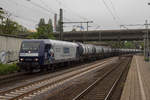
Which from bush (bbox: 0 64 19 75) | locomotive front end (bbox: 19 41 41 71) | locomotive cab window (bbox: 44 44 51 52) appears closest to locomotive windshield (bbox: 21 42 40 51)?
locomotive front end (bbox: 19 41 41 71)

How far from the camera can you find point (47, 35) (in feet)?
143

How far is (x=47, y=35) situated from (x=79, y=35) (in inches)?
1009

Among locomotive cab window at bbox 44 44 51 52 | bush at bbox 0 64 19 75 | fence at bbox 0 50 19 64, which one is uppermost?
locomotive cab window at bbox 44 44 51 52

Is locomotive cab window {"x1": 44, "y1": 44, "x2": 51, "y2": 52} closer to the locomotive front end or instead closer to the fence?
the locomotive front end

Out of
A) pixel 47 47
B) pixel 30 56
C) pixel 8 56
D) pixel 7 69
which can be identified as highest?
pixel 47 47

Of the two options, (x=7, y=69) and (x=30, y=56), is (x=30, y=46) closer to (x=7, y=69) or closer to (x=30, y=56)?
(x=30, y=56)

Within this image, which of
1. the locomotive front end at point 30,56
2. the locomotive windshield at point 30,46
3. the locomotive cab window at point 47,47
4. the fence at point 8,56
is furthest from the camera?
the fence at point 8,56

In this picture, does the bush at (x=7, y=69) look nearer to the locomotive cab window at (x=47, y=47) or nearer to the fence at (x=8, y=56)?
the fence at (x=8, y=56)

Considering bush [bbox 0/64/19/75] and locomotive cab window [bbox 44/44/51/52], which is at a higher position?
locomotive cab window [bbox 44/44/51/52]

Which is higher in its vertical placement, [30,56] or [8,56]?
[30,56]

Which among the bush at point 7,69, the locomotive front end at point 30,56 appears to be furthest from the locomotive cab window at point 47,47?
the bush at point 7,69

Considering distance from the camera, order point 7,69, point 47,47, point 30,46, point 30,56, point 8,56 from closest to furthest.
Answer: point 30,56
point 7,69
point 30,46
point 47,47
point 8,56

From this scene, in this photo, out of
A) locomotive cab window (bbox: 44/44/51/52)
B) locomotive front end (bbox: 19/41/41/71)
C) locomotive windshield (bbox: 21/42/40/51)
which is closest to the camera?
locomotive front end (bbox: 19/41/41/71)

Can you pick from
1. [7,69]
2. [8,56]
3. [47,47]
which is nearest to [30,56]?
[47,47]
